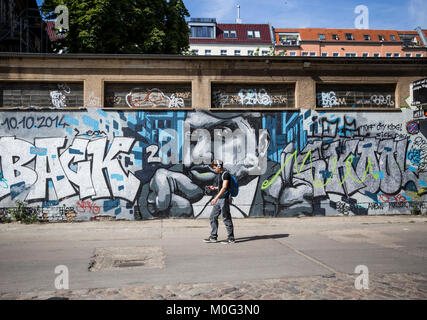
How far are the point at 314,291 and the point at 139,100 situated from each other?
9.01 m

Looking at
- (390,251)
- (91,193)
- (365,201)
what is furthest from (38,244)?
(365,201)

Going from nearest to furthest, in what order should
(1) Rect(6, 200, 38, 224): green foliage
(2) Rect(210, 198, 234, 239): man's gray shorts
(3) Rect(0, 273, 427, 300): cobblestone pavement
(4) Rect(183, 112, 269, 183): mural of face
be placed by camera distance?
(3) Rect(0, 273, 427, 300): cobblestone pavement, (2) Rect(210, 198, 234, 239): man's gray shorts, (1) Rect(6, 200, 38, 224): green foliage, (4) Rect(183, 112, 269, 183): mural of face

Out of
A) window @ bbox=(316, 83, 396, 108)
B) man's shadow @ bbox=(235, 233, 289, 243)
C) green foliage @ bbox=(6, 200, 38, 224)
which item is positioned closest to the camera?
man's shadow @ bbox=(235, 233, 289, 243)

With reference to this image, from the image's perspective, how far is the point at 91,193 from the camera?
37.5 ft

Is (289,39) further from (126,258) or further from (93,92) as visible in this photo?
(126,258)

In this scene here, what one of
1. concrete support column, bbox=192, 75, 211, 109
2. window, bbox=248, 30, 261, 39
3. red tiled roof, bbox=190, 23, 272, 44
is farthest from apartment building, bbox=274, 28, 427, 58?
concrete support column, bbox=192, 75, 211, 109

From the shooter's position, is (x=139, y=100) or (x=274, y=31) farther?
(x=274, y=31)

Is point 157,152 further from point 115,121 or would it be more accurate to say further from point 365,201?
point 365,201

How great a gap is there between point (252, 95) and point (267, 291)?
28.3 feet

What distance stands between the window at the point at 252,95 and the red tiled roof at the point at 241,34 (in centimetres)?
5675

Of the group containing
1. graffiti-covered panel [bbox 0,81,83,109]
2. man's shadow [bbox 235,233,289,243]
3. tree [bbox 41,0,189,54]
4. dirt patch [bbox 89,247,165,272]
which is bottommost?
man's shadow [bbox 235,233,289,243]

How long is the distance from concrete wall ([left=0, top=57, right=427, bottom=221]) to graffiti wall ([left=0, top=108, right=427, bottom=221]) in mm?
34

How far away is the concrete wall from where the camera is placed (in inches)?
448

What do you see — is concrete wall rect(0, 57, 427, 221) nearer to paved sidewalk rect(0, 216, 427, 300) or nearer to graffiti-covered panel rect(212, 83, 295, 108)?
graffiti-covered panel rect(212, 83, 295, 108)
